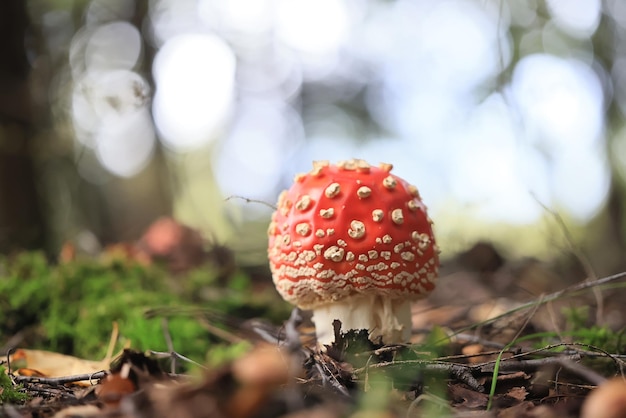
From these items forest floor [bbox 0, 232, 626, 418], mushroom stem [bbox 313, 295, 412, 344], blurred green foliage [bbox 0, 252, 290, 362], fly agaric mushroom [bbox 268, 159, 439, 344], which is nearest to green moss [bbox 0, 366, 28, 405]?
forest floor [bbox 0, 232, 626, 418]

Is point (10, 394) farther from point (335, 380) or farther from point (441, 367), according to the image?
point (441, 367)

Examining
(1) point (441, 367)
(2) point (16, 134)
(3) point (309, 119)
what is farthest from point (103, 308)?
(3) point (309, 119)

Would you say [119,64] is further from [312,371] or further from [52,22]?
[312,371]

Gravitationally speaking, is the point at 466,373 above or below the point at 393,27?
below

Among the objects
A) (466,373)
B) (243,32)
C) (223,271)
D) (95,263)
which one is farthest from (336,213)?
(243,32)

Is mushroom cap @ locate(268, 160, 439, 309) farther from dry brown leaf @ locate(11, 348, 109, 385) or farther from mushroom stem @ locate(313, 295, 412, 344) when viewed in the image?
dry brown leaf @ locate(11, 348, 109, 385)

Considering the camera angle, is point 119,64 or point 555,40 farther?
point 119,64
